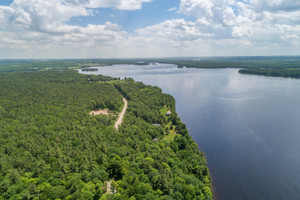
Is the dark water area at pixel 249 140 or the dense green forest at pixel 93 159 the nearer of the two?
the dense green forest at pixel 93 159

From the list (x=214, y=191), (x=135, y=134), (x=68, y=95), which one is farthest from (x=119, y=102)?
(x=214, y=191)

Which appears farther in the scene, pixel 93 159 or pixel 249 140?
pixel 249 140

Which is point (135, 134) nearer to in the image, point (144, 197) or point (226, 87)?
point (144, 197)

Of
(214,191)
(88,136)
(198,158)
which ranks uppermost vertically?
(88,136)

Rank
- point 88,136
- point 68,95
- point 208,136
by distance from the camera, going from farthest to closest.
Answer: point 68,95
point 208,136
point 88,136

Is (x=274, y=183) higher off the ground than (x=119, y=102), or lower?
lower

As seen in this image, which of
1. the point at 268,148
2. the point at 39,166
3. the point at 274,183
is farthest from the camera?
the point at 268,148

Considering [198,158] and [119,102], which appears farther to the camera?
[119,102]

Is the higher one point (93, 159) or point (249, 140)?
point (93, 159)

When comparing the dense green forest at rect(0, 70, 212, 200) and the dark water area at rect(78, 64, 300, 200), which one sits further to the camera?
the dark water area at rect(78, 64, 300, 200)

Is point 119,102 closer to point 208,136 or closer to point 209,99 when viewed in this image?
point 208,136
